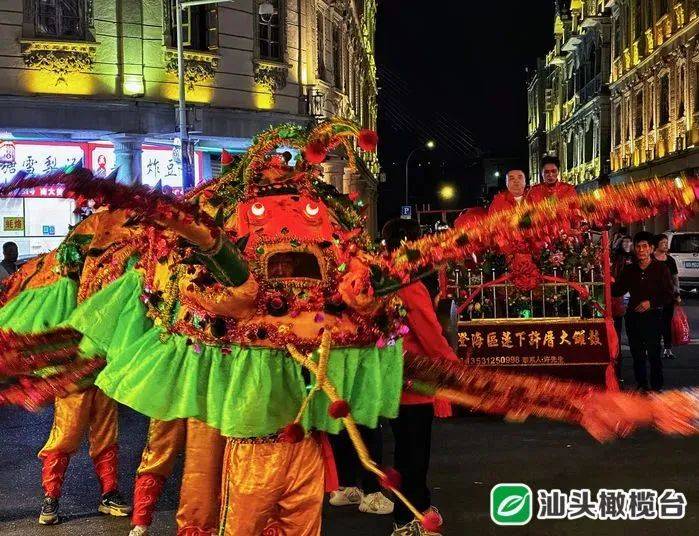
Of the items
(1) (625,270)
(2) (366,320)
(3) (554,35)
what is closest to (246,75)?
(1) (625,270)

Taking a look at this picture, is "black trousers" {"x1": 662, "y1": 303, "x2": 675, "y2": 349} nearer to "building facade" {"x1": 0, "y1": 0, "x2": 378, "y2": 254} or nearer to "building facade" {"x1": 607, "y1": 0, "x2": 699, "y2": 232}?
"building facade" {"x1": 0, "y1": 0, "x2": 378, "y2": 254}

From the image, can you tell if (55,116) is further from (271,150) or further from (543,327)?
(271,150)

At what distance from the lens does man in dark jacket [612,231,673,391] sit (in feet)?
30.6

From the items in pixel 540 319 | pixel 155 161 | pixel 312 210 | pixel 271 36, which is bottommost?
pixel 540 319

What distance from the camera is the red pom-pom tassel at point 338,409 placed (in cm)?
333

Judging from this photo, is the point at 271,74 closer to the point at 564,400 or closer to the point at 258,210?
the point at 258,210

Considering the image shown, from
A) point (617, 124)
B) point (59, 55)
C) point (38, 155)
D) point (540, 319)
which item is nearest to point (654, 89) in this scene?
point (617, 124)

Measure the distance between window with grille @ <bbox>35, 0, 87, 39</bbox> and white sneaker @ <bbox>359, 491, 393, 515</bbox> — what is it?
52.8 feet

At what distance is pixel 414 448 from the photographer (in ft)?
16.9

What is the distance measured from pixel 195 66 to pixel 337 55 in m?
8.46

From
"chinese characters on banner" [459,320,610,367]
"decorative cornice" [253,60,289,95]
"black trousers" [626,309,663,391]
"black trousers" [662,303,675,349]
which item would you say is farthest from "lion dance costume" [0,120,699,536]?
"decorative cornice" [253,60,289,95]

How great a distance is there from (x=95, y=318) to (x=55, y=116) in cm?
1562

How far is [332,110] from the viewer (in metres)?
26.8

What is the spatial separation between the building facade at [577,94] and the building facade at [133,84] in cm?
2123
